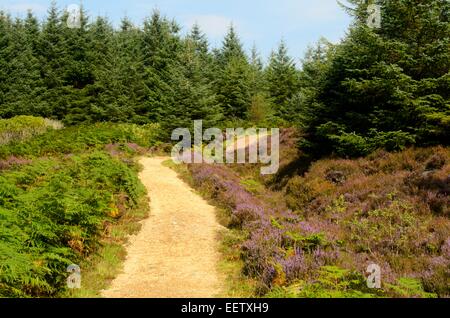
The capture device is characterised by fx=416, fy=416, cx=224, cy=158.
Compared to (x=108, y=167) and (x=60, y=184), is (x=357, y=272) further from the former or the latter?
(x=108, y=167)

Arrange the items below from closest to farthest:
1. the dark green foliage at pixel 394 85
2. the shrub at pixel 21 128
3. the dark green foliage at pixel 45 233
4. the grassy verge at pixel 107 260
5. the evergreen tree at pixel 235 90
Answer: the dark green foliage at pixel 45 233
the grassy verge at pixel 107 260
the dark green foliage at pixel 394 85
the shrub at pixel 21 128
the evergreen tree at pixel 235 90

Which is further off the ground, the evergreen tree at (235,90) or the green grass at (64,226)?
the evergreen tree at (235,90)

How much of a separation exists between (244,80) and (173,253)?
108 ft

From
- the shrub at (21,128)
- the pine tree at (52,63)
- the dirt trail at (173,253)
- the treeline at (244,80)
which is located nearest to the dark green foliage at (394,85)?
the treeline at (244,80)

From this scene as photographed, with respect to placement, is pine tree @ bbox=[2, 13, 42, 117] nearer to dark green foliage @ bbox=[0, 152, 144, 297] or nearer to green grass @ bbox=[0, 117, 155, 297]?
green grass @ bbox=[0, 117, 155, 297]

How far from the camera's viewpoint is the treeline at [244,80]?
1606 centimetres

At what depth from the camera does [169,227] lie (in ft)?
42.2

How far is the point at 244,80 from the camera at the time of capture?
41750mm

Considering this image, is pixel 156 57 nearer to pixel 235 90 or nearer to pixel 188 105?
pixel 235 90

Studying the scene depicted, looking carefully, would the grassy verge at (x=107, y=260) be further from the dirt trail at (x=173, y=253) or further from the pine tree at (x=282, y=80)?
the pine tree at (x=282, y=80)

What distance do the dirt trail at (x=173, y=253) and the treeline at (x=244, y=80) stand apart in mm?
6852

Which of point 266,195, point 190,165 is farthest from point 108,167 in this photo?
point 190,165

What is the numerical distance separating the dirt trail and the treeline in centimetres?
685

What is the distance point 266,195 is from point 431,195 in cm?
727
